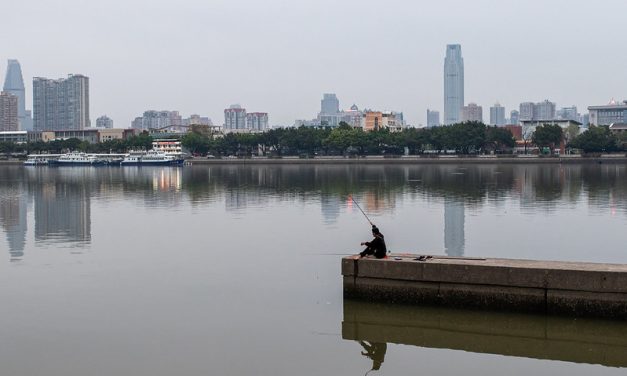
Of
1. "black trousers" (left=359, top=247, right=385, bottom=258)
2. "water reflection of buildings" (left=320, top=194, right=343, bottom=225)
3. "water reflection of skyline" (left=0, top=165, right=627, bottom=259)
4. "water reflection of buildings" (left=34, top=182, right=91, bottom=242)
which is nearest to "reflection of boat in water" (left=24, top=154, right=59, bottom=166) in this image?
"water reflection of skyline" (left=0, top=165, right=627, bottom=259)

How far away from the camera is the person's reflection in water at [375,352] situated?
16.7 m

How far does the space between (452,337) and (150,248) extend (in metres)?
17.2

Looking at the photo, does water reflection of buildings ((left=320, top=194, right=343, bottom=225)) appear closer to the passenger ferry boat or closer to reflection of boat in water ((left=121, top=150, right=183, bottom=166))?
reflection of boat in water ((left=121, top=150, right=183, bottom=166))

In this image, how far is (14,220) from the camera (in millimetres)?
44281

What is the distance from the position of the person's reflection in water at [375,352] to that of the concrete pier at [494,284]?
2270 millimetres

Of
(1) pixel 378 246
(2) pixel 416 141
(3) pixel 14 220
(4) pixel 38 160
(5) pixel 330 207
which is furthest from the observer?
(4) pixel 38 160

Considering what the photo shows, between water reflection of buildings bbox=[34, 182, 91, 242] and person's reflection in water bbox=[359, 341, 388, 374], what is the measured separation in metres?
20.4

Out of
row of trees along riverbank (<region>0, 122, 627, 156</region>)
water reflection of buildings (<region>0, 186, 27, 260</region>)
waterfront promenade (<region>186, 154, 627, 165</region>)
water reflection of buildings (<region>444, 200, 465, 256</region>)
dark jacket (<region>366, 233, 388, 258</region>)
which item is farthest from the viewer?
row of trees along riverbank (<region>0, 122, 627, 156</region>)

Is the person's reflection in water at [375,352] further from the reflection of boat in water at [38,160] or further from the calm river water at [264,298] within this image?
the reflection of boat in water at [38,160]

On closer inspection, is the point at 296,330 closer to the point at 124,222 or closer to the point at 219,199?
the point at 124,222

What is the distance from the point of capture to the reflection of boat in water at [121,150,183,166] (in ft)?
561

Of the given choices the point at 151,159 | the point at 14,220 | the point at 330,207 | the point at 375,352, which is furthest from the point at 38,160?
the point at 375,352

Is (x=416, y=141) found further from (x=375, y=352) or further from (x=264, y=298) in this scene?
(x=375, y=352)

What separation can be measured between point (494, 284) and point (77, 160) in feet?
573
